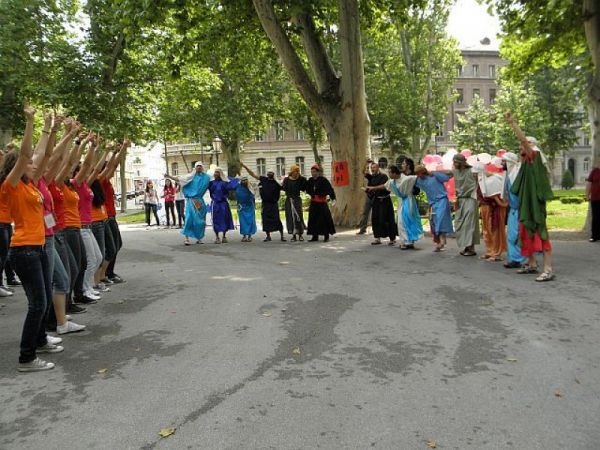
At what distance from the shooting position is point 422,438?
3539 millimetres

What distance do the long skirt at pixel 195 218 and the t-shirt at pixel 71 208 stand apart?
857cm

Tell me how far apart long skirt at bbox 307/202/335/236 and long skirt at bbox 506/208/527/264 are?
19.3 feet

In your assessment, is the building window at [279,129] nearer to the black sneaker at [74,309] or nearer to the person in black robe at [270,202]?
the person in black robe at [270,202]

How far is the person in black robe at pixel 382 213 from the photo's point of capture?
13.5 m

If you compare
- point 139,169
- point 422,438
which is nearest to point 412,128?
point 422,438

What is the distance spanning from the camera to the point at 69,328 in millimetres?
6223

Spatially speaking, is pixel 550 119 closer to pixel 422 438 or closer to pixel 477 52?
pixel 477 52

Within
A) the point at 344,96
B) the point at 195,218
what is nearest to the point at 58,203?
the point at 195,218

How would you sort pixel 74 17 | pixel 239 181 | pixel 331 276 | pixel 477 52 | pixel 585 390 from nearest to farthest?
pixel 585 390, pixel 331 276, pixel 239 181, pixel 74 17, pixel 477 52

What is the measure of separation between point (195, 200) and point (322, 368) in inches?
433

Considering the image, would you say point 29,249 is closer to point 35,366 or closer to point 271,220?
point 35,366

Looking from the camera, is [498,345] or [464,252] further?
[464,252]

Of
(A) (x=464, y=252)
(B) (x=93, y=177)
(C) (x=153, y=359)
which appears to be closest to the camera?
(C) (x=153, y=359)

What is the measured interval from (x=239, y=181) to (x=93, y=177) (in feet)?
27.5
